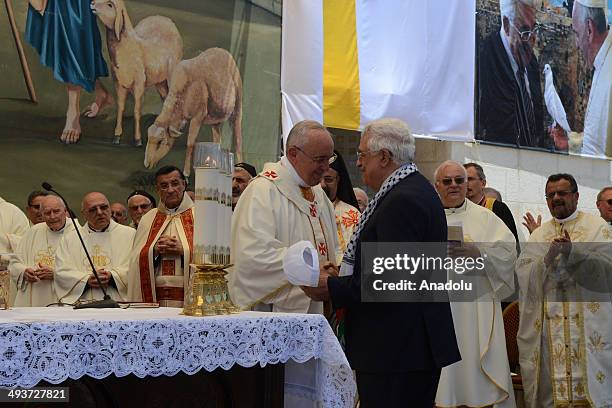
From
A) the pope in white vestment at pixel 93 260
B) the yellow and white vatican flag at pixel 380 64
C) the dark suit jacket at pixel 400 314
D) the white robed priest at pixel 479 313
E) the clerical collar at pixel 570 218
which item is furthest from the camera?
the yellow and white vatican flag at pixel 380 64

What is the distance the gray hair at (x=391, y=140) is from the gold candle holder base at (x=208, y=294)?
908 mm

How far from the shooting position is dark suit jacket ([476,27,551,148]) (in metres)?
11.6

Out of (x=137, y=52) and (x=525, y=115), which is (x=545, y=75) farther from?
(x=137, y=52)

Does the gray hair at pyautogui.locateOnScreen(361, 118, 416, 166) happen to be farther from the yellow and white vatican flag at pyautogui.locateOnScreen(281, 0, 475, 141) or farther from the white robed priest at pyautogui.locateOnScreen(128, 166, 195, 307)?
the yellow and white vatican flag at pyautogui.locateOnScreen(281, 0, 475, 141)

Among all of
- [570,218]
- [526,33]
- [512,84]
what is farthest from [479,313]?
[526,33]

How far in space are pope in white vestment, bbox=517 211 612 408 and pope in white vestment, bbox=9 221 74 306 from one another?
11.8ft

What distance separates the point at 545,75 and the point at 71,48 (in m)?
6.81

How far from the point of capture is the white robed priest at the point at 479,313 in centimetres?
637

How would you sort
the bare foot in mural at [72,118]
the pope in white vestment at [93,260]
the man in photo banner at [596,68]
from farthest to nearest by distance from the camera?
1. the man in photo banner at [596,68]
2. the bare foot in mural at [72,118]
3. the pope in white vestment at [93,260]

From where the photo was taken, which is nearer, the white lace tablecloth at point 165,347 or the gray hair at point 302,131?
the white lace tablecloth at point 165,347

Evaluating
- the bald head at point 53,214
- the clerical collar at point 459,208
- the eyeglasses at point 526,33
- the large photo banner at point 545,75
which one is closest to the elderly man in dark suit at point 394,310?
the clerical collar at point 459,208

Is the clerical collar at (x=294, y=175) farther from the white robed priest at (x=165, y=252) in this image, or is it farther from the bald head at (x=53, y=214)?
the bald head at (x=53, y=214)

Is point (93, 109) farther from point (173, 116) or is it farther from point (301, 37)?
point (301, 37)

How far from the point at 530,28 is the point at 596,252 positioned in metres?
6.51
